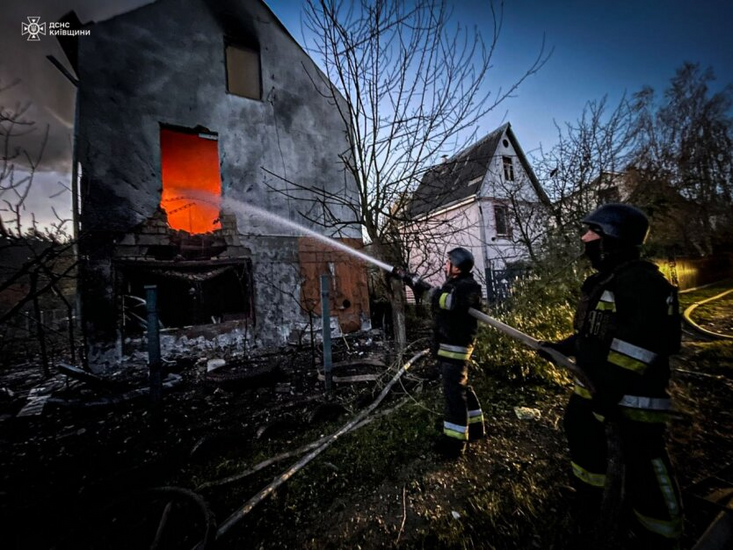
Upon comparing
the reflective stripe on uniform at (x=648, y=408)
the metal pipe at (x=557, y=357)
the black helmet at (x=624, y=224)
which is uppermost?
the black helmet at (x=624, y=224)

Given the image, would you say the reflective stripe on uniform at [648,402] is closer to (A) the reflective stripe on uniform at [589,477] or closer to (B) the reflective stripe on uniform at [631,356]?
(B) the reflective stripe on uniform at [631,356]

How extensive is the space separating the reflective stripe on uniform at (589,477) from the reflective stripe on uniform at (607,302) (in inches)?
46.5

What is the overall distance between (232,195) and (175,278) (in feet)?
8.25

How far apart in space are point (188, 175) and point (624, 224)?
14.2 m

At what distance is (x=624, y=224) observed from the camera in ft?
6.57

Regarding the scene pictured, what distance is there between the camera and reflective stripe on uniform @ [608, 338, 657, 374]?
171cm

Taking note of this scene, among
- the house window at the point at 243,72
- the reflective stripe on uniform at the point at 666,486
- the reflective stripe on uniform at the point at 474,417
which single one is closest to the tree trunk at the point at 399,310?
the reflective stripe on uniform at the point at 474,417

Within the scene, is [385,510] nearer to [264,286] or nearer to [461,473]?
[461,473]

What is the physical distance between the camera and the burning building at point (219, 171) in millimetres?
6348

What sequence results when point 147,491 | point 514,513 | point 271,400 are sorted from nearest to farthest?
point 514,513 < point 147,491 < point 271,400

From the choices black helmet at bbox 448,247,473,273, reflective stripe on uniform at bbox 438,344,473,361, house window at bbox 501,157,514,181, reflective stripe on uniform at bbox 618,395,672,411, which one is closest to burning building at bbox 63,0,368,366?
black helmet at bbox 448,247,473,273

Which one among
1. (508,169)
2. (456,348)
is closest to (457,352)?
(456,348)

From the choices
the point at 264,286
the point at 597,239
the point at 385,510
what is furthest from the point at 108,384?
the point at 597,239

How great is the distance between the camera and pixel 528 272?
753 centimetres
